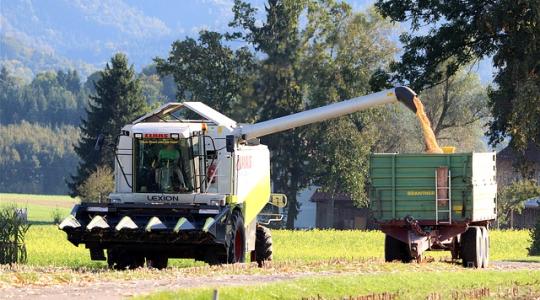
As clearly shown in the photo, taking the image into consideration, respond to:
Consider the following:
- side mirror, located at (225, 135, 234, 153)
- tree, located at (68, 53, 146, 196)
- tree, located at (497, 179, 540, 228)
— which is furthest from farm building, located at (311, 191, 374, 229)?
side mirror, located at (225, 135, 234, 153)

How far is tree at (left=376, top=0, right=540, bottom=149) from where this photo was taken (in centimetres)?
4516

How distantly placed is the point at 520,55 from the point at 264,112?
4702 cm

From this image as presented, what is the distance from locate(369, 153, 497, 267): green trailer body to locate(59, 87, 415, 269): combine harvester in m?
2.61

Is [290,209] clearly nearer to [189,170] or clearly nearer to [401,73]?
[401,73]

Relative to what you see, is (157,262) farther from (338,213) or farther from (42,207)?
(42,207)

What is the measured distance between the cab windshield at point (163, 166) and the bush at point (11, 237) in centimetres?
494

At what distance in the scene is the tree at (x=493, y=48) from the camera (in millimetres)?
45156

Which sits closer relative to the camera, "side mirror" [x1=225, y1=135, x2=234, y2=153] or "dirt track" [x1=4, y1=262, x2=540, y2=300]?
"dirt track" [x1=4, y1=262, x2=540, y2=300]

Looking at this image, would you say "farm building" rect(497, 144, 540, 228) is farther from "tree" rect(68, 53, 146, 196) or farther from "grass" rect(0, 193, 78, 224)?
"grass" rect(0, 193, 78, 224)

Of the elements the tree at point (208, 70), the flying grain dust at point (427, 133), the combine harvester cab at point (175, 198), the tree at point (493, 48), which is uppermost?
the tree at point (208, 70)

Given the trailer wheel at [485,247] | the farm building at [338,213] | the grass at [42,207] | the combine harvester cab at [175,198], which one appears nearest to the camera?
the combine harvester cab at [175,198]

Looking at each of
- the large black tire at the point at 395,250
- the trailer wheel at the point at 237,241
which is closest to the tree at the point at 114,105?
the large black tire at the point at 395,250

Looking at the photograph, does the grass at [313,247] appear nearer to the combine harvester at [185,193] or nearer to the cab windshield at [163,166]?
the combine harvester at [185,193]

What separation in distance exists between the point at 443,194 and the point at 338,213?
3125 inches
